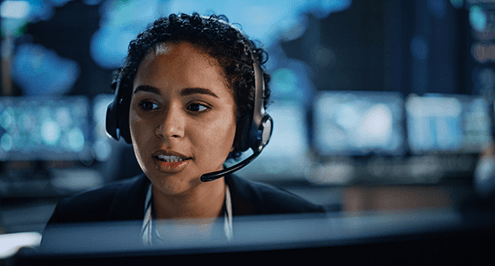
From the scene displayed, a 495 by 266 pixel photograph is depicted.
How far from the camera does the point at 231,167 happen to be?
0.37m

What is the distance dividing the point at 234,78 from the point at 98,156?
1.36 metres

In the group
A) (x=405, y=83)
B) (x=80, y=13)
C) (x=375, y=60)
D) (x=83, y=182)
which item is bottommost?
(x=83, y=182)

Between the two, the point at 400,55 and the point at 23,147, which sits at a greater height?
the point at 400,55

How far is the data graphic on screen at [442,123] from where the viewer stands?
71.6 inches

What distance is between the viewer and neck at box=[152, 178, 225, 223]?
1.20 ft

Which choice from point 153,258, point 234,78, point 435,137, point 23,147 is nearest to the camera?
point 153,258

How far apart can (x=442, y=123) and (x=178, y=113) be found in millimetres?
1973

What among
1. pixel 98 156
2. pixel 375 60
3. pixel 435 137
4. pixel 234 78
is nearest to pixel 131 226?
pixel 234 78

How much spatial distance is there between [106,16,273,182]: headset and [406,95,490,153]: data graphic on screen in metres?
1.70

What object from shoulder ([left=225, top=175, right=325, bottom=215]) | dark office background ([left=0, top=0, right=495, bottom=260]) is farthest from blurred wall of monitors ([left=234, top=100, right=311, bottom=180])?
shoulder ([left=225, top=175, right=325, bottom=215])

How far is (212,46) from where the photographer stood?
0.34 meters

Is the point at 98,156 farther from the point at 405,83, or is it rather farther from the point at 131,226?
the point at 405,83

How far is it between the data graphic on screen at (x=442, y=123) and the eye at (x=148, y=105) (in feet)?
6.06

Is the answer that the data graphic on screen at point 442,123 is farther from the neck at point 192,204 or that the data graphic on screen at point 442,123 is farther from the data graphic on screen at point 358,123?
the neck at point 192,204
